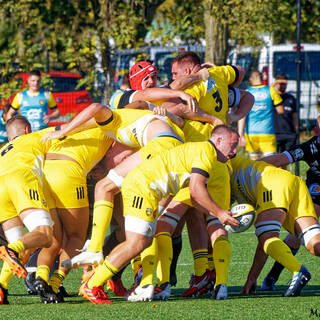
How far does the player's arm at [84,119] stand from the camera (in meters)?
6.98

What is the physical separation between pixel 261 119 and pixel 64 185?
293 inches

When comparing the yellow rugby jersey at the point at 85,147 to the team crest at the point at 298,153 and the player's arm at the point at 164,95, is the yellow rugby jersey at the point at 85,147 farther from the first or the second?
the team crest at the point at 298,153

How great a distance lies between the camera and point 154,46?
54.7ft

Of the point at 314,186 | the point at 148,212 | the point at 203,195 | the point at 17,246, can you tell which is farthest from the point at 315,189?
the point at 17,246

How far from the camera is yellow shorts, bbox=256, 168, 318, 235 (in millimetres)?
7066

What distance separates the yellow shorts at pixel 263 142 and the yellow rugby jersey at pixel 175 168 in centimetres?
739

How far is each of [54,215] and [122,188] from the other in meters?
0.83

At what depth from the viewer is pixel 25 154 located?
6.93m

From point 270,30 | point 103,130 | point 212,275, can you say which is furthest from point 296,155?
point 270,30

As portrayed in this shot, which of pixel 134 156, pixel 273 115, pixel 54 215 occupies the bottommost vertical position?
pixel 273 115

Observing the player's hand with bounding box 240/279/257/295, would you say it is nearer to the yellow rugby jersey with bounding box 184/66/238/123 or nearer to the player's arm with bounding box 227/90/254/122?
the yellow rugby jersey with bounding box 184/66/238/123

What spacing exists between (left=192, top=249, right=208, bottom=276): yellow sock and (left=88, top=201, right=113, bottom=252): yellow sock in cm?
98

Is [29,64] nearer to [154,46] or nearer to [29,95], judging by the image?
[154,46]

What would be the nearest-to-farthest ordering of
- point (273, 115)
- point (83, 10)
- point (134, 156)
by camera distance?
point (134, 156), point (273, 115), point (83, 10)
